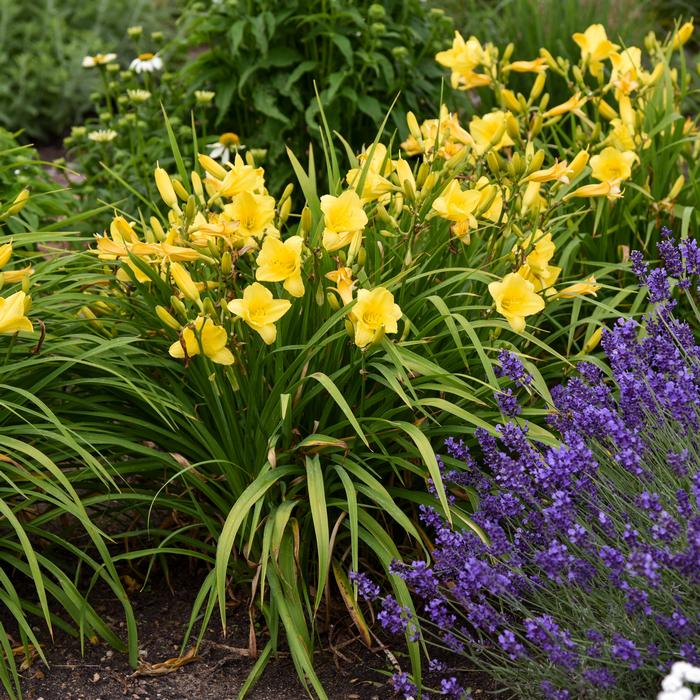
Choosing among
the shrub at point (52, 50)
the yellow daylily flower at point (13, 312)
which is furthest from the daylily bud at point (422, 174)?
the shrub at point (52, 50)

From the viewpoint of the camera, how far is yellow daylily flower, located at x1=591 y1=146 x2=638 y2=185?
3.16m

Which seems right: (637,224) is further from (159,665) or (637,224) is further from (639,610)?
(159,665)

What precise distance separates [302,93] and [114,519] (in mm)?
2388

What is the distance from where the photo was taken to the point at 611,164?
10.4 feet

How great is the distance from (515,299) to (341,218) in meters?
0.48

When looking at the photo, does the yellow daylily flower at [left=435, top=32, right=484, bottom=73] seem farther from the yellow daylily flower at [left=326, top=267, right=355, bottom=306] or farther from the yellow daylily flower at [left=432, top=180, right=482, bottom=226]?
the yellow daylily flower at [left=326, top=267, right=355, bottom=306]

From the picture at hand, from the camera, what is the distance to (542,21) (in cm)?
559

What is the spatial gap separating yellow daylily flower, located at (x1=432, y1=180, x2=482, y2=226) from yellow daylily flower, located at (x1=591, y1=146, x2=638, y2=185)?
2.15 feet

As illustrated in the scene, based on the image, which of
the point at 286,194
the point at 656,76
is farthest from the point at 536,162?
the point at 656,76

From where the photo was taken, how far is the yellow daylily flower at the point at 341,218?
253cm

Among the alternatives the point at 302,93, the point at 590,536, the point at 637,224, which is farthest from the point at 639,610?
the point at 302,93

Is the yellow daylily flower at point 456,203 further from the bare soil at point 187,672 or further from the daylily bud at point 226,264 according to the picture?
the bare soil at point 187,672

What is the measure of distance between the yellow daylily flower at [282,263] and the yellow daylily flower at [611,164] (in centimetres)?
112

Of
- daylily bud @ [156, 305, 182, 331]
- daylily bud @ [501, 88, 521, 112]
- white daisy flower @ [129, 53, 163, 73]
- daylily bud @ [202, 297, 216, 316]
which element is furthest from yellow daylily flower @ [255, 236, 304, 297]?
white daisy flower @ [129, 53, 163, 73]
